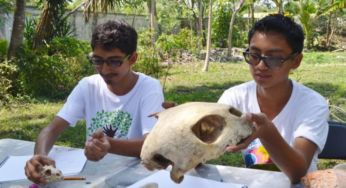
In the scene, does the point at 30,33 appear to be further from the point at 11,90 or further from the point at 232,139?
the point at 232,139

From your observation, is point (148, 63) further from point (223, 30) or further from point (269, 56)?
point (223, 30)

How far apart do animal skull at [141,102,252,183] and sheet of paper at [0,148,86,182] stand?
84 cm

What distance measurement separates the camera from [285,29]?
1853 millimetres

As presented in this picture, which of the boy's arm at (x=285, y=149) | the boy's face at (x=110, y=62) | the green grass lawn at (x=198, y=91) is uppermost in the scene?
the boy's face at (x=110, y=62)

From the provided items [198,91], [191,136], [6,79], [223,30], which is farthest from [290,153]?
[223,30]

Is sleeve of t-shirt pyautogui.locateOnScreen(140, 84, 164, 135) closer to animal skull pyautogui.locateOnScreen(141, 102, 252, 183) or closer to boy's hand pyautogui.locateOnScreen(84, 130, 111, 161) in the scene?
boy's hand pyautogui.locateOnScreen(84, 130, 111, 161)

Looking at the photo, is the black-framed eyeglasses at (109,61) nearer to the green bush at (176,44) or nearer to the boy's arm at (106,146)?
the boy's arm at (106,146)

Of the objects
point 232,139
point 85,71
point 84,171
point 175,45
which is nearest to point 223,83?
point 85,71

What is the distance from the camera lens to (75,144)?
195 inches

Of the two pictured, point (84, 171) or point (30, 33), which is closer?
point (84, 171)

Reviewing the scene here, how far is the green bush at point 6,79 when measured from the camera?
650cm

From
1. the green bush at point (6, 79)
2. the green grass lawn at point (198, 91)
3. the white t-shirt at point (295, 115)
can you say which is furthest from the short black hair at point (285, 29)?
the green bush at point (6, 79)

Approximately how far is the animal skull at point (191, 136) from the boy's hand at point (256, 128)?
2 centimetres

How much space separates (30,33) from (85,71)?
123cm
